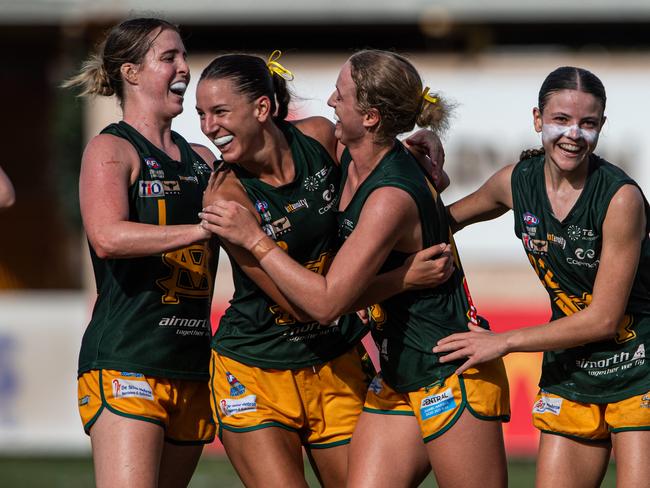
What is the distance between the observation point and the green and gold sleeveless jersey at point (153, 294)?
15.5ft

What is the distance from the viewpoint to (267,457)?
4.56m

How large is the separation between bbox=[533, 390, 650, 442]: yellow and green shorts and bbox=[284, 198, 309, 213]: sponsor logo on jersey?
139 centimetres

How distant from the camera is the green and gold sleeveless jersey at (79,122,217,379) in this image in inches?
186

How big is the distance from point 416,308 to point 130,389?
126 centimetres

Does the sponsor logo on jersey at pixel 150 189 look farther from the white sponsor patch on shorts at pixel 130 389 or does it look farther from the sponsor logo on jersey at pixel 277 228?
the white sponsor patch on shorts at pixel 130 389

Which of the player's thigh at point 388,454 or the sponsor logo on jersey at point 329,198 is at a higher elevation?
the sponsor logo on jersey at point 329,198

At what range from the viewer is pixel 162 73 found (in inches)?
191

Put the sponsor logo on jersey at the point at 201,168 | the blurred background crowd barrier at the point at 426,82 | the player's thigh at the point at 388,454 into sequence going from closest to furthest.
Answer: the player's thigh at the point at 388,454
the sponsor logo on jersey at the point at 201,168
the blurred background crowd barrier at the point at 426,82

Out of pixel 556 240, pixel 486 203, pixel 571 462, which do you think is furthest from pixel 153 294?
pixel 571 462

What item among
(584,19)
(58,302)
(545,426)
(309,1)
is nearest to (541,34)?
(584,19)

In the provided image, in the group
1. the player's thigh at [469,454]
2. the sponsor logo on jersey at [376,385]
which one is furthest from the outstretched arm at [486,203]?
the player's thigh at [469,454]

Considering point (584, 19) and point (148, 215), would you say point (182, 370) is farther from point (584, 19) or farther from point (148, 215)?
point (584, 19)

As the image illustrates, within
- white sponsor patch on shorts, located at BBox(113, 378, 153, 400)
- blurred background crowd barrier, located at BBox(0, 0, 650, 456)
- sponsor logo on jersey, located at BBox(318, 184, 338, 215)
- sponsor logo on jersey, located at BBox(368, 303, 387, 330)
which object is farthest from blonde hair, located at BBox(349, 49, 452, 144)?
blurred background crowd barrier, located at BBox(0, 0, 650, 456)

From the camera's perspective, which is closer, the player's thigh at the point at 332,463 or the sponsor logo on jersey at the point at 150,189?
the sponsor logo on jersey at the point at 150,189
